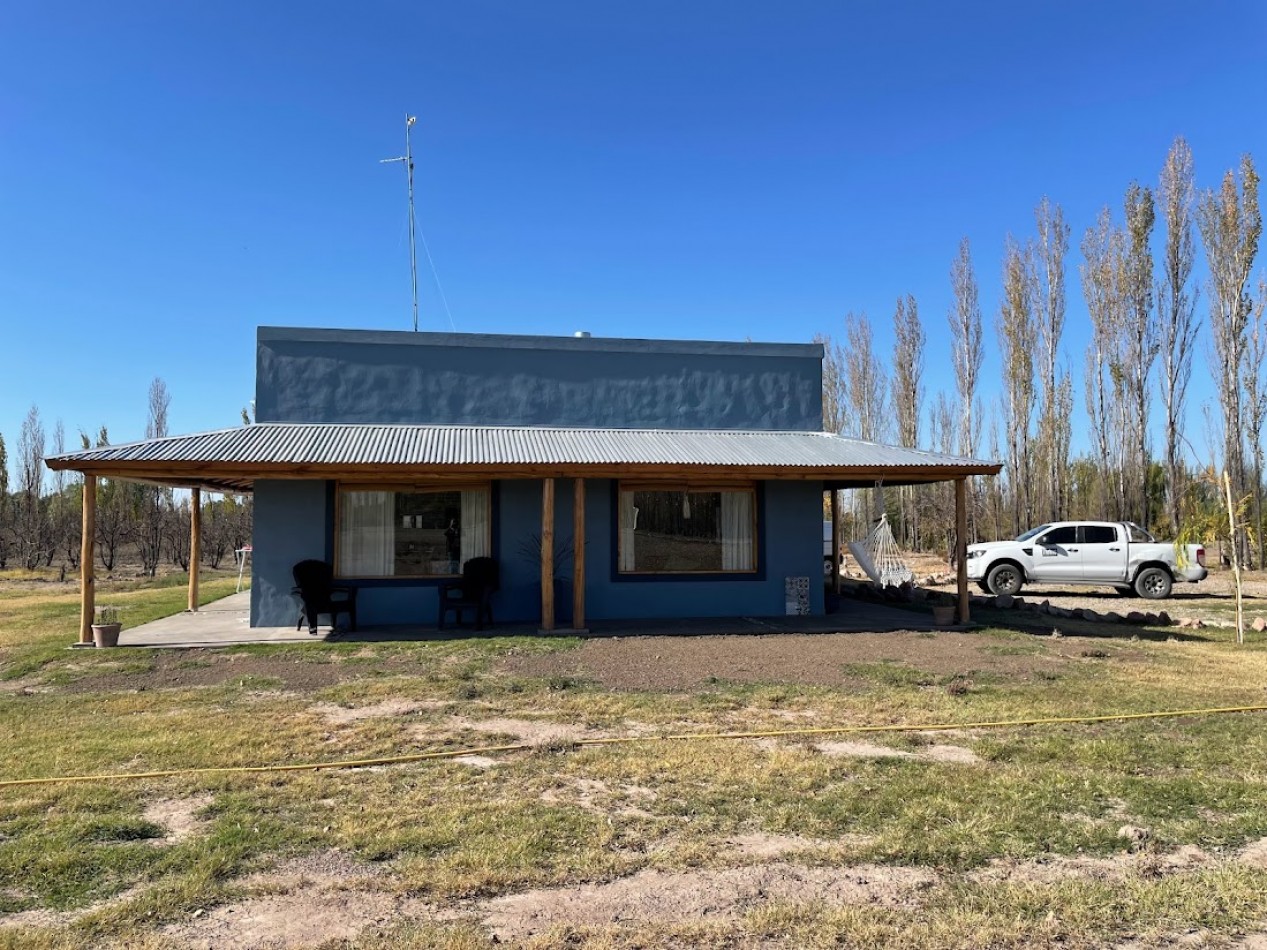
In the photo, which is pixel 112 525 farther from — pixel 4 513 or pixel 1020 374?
pixel 1020 374

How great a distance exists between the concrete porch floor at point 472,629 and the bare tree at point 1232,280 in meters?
19.6

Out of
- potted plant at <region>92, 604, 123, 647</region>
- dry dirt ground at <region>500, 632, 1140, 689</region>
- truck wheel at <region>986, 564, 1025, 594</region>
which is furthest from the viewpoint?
truck wheel at <region>986, 564, 1025, 594</region>

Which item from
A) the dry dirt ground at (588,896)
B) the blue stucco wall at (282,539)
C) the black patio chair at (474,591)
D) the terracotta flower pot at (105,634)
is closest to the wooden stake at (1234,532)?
the dry dirt ground at (588,896)

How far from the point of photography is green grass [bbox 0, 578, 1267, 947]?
349 centimetres

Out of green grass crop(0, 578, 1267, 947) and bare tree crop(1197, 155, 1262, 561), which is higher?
bare tree crop(1197, 155, 1262, 561)

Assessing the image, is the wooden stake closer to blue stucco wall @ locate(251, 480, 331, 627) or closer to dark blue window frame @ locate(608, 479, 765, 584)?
dark blue window frame @ locate(608, 479, 765, 584)

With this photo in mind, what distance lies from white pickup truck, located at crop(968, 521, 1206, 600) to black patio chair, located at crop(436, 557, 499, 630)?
1107 cm

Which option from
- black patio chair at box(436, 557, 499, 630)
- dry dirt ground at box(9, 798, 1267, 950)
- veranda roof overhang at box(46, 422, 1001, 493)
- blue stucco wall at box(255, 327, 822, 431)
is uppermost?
blue stucco wall at box(255, 327, 822, 431)

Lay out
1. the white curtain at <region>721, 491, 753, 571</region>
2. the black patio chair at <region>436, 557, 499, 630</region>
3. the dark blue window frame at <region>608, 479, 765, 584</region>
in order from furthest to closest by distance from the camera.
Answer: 1. the white curtain at <region>721, 491, 753, 571</region>
2. the dark blue window frame at <region>608, 479, 765, 584</region>
3. the black patio chair at <region>436, 557, 499, 630</region>

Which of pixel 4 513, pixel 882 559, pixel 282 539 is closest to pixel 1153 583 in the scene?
pixel 882 559

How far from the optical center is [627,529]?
1322cm

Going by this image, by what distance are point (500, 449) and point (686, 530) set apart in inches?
127

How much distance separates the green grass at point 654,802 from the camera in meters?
3.49

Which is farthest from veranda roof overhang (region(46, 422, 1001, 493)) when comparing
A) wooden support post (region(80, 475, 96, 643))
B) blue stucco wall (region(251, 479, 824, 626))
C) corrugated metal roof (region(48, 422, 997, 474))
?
blue stucco wall (region(251, 479, 824, 626))
